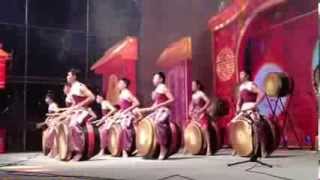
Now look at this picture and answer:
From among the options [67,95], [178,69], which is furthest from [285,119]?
[67,95]

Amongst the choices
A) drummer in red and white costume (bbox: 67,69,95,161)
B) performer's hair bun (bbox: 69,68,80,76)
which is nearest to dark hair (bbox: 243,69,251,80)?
drummer in red and white costume (bbox: 67,69,95,161)

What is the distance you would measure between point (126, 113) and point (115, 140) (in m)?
0.30

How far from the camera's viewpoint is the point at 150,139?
17.1 feet

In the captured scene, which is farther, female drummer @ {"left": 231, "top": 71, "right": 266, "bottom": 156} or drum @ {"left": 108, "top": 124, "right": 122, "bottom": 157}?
drum @ {"left": 108, "top": 124, "right": 122, "bottom": 157}

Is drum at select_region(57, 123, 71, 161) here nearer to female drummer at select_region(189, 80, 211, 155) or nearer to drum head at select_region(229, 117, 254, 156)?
female drummer at select_region(189, 80, 211, 155)

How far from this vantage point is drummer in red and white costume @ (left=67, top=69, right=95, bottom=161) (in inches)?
203

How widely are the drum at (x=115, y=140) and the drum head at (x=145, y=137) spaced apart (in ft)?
0.68

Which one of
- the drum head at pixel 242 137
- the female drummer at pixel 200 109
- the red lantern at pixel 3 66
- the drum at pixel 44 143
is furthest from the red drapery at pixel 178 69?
the red lantern at pixel 3 66

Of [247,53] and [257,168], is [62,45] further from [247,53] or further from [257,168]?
[257,168]

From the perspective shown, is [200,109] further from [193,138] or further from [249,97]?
[249,97]

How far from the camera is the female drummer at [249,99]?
4.94 metres

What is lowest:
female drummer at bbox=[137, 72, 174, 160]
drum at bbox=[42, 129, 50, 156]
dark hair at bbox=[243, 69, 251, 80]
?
drum at bbox=[42, 129, 50, 156]

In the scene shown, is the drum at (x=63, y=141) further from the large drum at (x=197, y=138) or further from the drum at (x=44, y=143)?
the large drum at (x=197, y=138)

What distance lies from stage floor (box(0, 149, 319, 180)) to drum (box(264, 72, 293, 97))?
556 millimetres
